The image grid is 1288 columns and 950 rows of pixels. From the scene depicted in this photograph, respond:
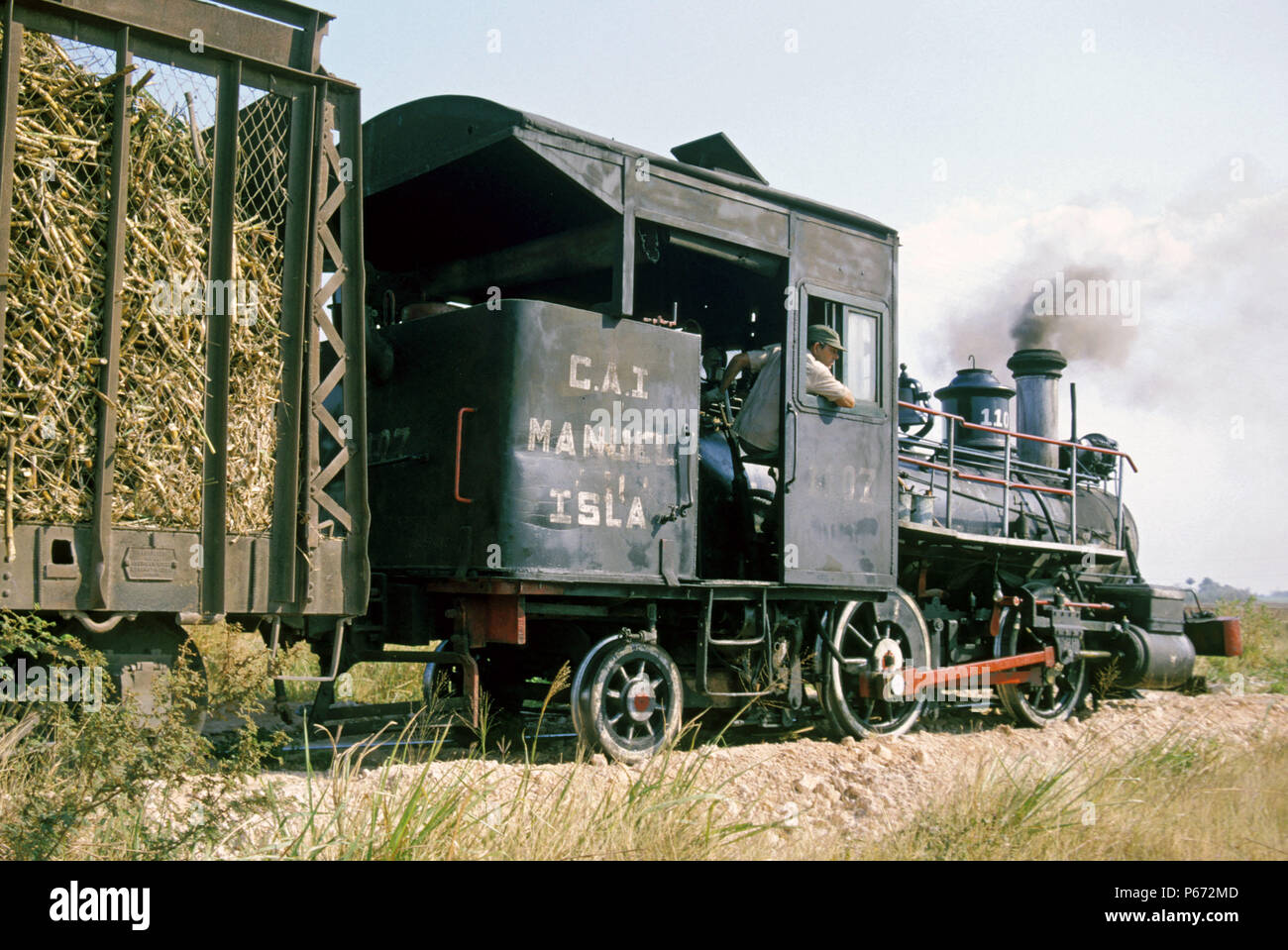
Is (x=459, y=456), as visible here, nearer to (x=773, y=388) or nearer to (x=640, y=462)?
(x=640, y=462)

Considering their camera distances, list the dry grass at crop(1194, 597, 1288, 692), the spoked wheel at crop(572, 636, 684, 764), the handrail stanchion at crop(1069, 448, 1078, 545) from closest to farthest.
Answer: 1. the spoked wheel at crop(572, 636, 684, 764)
2. the handrail stanchion at crop(1069, 448, 1078, 545)
3. the dry grass at crop(1194, 597, 1288, 692)

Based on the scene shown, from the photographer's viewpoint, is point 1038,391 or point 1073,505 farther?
point 1038,391

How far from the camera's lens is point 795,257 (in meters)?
8.24

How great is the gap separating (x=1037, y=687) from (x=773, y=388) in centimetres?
480

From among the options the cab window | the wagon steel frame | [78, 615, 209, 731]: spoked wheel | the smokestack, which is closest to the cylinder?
the smokestack

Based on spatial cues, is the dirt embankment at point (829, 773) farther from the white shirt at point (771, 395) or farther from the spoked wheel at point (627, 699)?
the white shirt at point (771, 395)

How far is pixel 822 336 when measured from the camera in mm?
8336

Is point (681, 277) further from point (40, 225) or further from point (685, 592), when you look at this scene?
point (40, 225)

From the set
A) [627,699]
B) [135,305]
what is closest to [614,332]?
[627,699]

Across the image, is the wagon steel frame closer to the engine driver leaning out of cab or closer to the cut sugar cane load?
the cut sugar cane load

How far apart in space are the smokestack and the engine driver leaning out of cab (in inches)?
217

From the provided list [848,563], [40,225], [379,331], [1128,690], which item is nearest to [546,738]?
[848,563]

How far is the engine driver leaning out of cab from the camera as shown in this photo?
8.18 meters

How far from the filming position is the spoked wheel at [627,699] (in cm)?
706
